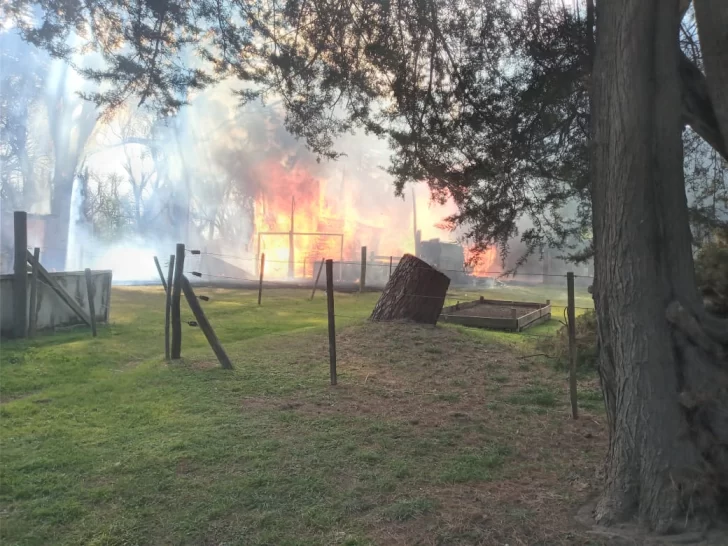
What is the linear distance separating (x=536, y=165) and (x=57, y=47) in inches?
198

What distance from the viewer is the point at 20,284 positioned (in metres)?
9.20

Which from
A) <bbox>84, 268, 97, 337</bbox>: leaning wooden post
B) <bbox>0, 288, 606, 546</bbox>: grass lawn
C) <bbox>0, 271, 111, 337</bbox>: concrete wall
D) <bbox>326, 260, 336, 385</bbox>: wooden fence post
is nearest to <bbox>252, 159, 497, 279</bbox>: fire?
<bbox>0, 271, 111, 337</bbox>: concrete wall

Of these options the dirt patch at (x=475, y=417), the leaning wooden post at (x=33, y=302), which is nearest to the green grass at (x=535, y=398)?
the dirt patch at (x=475, y=417)

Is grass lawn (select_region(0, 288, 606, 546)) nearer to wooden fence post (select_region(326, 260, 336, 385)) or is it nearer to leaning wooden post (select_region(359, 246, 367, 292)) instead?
wooden fence post (select_region(326, 260, 336, 385))

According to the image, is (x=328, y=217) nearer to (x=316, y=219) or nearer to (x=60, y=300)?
(x=316, y=219)

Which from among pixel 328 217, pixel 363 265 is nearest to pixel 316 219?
pixel 328 217

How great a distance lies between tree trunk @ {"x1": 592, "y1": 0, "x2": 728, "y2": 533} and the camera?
111 inches

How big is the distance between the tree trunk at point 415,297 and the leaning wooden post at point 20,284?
6.35 metres

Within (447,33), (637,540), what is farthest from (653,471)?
(447,33)

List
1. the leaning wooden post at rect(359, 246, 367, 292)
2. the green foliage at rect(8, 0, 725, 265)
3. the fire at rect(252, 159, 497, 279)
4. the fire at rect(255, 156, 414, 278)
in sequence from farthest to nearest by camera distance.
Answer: the fire at rect(255, 156, 414, 278) → the fire at rect(252, 159, 497, 279) → the leaning wooden post at rect(359, 246, 367, 292) → the green foliage at rect(8, 0, 725, 265)

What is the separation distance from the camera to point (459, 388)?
6.37m

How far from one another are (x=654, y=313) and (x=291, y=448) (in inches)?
113

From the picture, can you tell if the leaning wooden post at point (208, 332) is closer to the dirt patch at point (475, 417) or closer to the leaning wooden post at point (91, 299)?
the dirt patch at point (475, 417)

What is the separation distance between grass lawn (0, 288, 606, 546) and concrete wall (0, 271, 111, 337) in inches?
51.0
